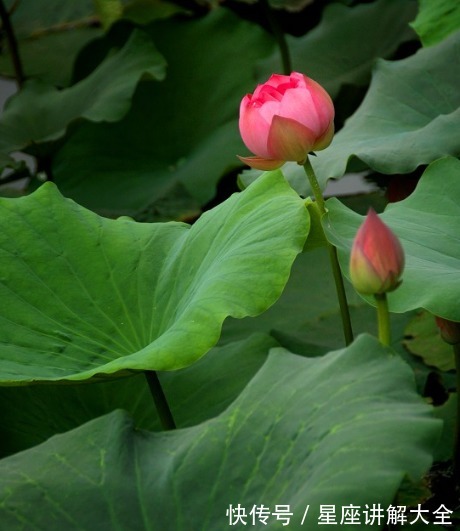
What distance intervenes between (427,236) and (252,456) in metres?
0.40

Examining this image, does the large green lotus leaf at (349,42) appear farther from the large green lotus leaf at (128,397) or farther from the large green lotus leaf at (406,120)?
the large green lotus leaf at (128,397)

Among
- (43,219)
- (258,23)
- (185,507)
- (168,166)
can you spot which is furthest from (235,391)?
(258,23)

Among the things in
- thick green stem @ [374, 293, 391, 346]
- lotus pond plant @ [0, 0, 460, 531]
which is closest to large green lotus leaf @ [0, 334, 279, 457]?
lotus pond plant @ [0, 0, 460, 531]

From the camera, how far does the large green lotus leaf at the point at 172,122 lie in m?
2.20

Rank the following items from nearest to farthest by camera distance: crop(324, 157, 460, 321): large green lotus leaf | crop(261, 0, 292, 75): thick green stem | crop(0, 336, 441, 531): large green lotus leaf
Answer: crop(0, 336, 441, 531): large green lotus leaf < crop(324, 157, 460, 321): large green lotus leaf < crop(261, 0, 292, 75): thick green stem

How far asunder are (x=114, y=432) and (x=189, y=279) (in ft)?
0.86

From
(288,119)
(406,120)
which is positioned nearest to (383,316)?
(288,119)

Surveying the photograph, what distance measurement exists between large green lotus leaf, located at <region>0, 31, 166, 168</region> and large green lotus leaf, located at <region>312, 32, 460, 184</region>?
0.63 m

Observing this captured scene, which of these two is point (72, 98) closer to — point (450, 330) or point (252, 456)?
point (450, 330)

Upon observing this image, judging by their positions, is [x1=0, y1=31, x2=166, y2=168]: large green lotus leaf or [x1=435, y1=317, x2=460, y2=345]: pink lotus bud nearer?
[x1=435, y1=317, x2=460, y2=345]: pink lotus bud

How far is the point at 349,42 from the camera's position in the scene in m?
2.18

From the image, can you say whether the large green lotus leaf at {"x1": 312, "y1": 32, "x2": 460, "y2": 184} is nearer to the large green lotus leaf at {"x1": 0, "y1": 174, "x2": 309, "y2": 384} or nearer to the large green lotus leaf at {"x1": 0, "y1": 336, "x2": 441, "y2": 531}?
the large green lotus leaf at {"x1": 0, "y1": 174, "x2": 309, "y2": 384}

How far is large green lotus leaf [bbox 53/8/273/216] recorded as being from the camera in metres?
2.20

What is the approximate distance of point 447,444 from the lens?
1.28 meters
